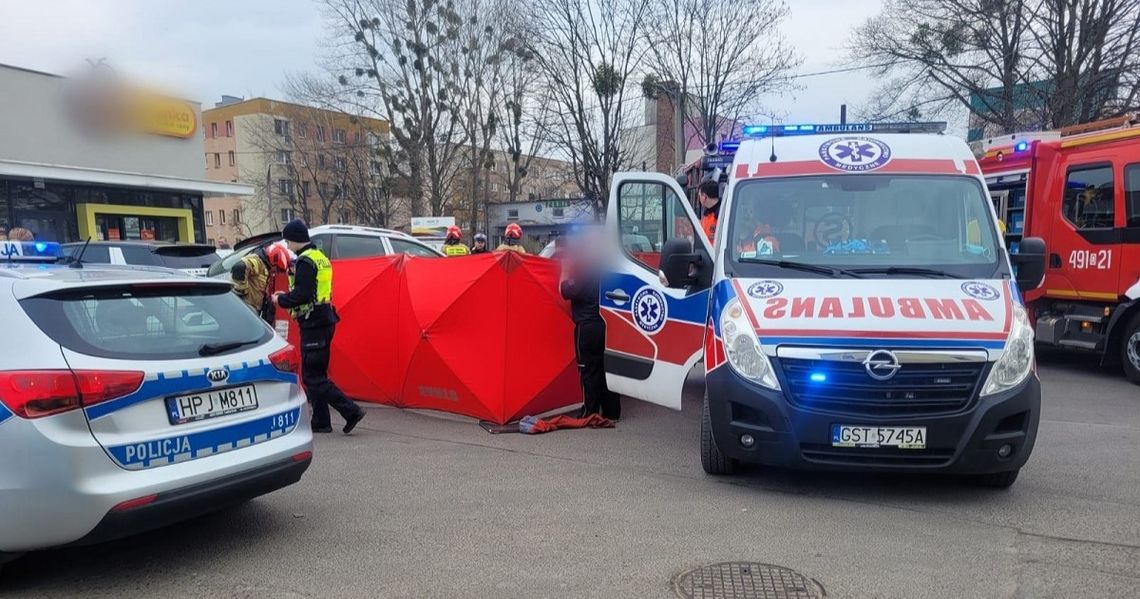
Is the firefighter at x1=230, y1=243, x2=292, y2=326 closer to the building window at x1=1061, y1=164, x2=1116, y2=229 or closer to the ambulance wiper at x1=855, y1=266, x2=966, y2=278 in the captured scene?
the ambulance wiper at x1=855, y1=266, x2=966, y2=278

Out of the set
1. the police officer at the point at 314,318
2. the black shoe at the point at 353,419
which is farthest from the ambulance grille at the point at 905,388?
the police officer at the point at 314,318

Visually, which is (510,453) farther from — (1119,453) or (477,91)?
(477,91)

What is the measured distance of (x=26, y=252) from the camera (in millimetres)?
4375

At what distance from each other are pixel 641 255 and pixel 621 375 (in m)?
1.14

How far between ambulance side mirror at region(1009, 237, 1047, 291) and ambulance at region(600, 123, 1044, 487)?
2 cm

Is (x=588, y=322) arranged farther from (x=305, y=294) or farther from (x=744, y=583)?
(x=744, y=583)

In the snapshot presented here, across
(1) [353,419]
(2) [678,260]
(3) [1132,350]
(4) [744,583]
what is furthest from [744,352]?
(3) [1132,350]

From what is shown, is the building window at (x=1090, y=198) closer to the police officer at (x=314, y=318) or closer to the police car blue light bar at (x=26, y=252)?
the police officer at (x=314, y=318)

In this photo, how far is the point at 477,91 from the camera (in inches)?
1409

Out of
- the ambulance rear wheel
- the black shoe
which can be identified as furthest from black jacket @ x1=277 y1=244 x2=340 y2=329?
the ambulance rear wheel

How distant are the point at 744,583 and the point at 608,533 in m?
0.89

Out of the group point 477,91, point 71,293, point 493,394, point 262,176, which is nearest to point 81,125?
point 493,394

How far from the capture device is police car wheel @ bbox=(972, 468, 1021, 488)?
476cm

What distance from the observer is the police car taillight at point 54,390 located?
3.16 meters
